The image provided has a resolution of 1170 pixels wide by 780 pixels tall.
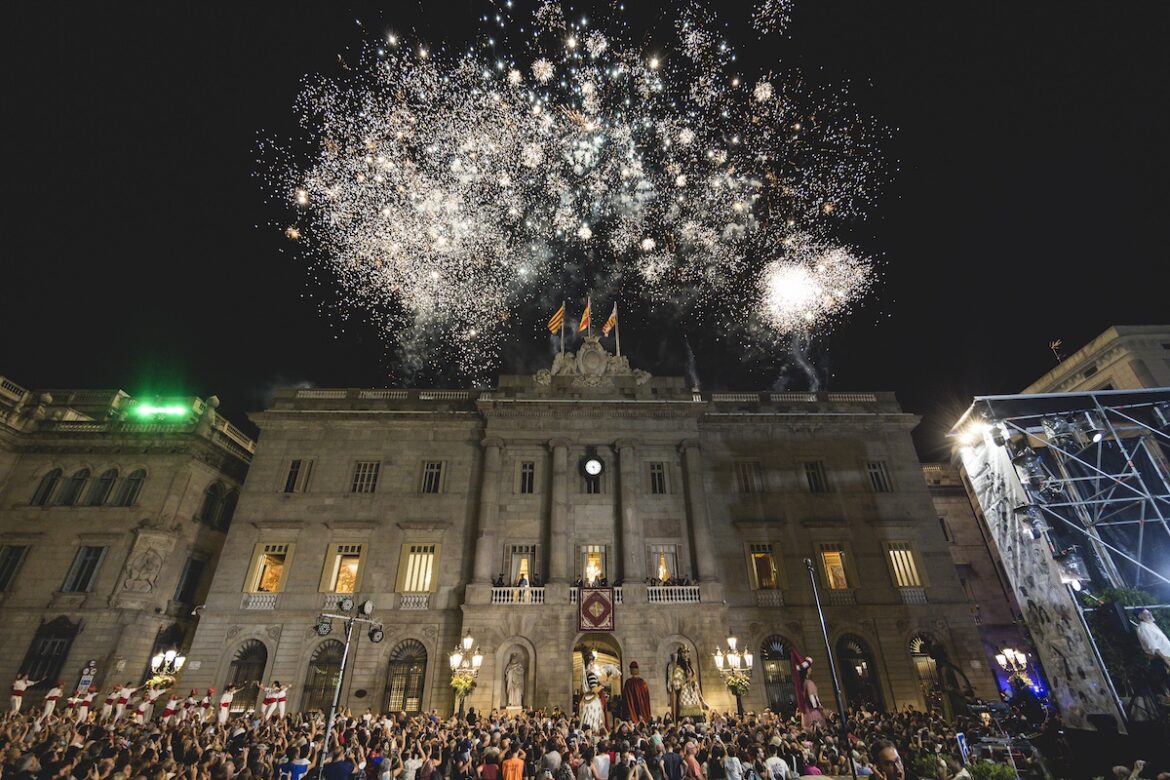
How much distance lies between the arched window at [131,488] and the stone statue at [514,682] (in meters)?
21.5

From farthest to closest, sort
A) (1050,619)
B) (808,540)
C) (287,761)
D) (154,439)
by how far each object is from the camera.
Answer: (154,439), (808,540), (1050,619), (287,761)

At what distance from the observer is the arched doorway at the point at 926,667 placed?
941 inches

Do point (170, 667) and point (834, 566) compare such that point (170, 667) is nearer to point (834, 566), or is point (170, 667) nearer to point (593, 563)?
point (593, 563)

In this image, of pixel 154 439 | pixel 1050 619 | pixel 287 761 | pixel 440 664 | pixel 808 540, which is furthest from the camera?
pixel 154 439

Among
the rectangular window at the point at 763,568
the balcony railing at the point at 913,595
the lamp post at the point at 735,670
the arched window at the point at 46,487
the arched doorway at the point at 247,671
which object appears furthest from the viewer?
the arched window at the point at 46,487

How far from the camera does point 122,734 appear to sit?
13672mm

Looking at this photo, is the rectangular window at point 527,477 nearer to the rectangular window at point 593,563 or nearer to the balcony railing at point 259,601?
the rectangular window at point 593,563

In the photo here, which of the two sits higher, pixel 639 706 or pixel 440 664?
pixel 440 664

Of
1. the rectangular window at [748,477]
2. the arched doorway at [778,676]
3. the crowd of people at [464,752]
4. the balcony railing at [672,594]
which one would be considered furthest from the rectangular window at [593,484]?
the crowd of people at [464,752]

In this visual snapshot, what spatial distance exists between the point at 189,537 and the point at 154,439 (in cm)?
566

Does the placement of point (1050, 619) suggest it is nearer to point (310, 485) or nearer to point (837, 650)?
point (837, 650)

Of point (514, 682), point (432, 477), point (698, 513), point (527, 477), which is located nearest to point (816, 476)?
point (698, 513)

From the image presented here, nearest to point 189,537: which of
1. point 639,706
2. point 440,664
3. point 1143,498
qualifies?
point 440,664

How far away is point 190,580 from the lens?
29.0 meters
